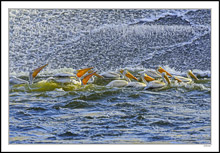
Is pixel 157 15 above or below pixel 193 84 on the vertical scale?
above

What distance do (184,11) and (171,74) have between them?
93cm

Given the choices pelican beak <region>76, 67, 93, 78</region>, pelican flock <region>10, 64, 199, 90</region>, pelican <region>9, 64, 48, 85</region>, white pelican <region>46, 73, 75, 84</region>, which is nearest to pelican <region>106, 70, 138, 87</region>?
pelican flock <region>10, 64, 199, 90</region>

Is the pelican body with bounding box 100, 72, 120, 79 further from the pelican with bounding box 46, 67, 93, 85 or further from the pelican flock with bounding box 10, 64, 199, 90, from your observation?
the pelican with bounding box 46, 67, 93, 85

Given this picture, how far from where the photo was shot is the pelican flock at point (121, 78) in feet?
17.9

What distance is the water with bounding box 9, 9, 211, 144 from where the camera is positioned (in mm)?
5277

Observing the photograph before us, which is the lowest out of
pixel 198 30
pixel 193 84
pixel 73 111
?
pixel 73 111

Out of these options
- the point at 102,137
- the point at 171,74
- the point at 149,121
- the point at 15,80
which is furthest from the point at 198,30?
the point at 15,80

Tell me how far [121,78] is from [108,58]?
35cm

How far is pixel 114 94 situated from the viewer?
5555mm

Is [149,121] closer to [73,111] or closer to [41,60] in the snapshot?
[73,111]

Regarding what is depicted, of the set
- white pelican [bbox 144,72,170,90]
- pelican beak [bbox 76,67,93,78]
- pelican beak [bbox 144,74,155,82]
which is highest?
pelican beak [bbox 76,67,93,78]

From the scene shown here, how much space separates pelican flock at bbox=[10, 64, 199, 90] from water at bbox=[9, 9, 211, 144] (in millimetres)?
67

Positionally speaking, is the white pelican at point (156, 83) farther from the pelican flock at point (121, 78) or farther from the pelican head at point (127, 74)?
the pelican head at point (127, 74)

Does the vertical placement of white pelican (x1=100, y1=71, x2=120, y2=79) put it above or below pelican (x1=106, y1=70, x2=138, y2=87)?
above
